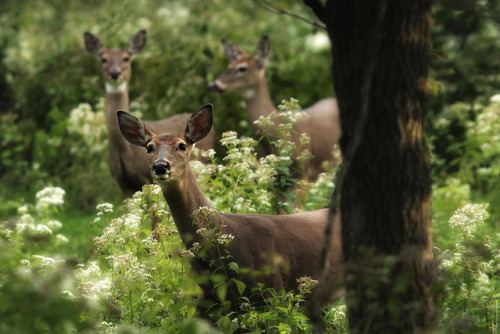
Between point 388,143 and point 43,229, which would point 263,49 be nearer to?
point 43,229

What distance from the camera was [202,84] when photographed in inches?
451

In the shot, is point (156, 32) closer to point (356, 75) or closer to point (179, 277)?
point (179, 277)

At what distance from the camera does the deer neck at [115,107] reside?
8.57 metres

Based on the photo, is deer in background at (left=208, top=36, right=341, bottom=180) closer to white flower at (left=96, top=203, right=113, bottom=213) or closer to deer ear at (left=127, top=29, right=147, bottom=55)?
deer ear at (left=127, top=29, right=147, bottom=55)

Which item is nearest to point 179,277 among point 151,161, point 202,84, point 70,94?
point 151,161

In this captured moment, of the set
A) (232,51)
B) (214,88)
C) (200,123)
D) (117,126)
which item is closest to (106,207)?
(200,123)

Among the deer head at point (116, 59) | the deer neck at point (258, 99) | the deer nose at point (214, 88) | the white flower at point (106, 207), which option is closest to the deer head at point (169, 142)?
the white flower at point (106, 207)

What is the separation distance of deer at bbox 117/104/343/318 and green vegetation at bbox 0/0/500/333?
0.46 ft

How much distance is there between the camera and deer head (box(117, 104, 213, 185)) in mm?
4965

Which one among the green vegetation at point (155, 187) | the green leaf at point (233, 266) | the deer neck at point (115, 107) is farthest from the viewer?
the deer neck at point (115, 107)

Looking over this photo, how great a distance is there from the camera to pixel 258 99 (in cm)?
1031

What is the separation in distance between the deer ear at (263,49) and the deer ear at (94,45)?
6.82ft

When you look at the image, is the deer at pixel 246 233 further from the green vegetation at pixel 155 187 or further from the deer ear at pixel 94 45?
the deer ear at pixel 94 45

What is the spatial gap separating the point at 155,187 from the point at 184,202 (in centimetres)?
54
